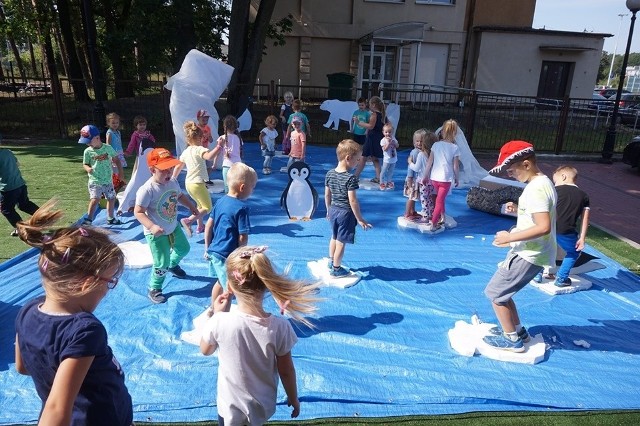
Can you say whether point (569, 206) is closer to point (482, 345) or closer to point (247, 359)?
point (482, 345)

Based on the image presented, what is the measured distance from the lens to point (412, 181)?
8.44 meters

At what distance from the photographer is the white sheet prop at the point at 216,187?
29.5ft

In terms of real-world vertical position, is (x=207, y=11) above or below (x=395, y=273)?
above

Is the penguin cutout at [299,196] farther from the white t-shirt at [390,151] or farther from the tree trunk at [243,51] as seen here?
the tree trunk at [243,51]

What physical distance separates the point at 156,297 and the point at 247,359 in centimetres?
276

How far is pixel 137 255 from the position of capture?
5.72m

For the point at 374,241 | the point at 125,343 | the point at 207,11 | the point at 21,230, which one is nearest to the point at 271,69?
the point at 207,11

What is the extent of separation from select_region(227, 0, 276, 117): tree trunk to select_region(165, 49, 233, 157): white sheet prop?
508cm

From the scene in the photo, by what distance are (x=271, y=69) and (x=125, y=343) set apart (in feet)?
75.3

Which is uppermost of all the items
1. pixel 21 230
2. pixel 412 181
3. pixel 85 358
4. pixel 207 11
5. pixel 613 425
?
pixel 207 11

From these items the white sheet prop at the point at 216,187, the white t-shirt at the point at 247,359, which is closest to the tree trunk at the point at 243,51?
the white sheet prop at the point at 216,187

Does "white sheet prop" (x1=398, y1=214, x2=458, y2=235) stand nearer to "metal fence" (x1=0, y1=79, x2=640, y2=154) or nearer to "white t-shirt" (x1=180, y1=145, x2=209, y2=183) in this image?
"white t-shirt" (x1=180, y1=145, x2=209, y2=183)

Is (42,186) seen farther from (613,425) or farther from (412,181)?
(613,425)

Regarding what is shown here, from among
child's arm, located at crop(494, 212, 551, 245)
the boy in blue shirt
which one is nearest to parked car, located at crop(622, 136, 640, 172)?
the boy in blue shirt
